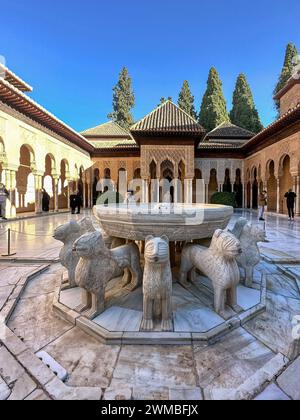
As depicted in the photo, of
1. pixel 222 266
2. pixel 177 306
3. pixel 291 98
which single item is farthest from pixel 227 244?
pixel 291 98

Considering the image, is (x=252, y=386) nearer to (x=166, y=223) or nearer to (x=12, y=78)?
(x=166, y=223)

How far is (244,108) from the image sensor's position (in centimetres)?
3003

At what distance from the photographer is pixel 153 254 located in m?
2.13

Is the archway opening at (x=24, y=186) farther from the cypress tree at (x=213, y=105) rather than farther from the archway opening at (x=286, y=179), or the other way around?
the cypress tree at (x=213, y=105)

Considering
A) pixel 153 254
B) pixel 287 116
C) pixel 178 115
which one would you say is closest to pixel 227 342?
pixel 153 254

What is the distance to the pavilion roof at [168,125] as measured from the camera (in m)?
16.2

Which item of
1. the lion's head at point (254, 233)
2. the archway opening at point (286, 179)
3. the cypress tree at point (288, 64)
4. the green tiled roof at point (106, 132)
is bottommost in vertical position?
the lion's head at point (254, 233)

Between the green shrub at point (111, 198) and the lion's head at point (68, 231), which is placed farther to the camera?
the green shrub at point (111, 198)

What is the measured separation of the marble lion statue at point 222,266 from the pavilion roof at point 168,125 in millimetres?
14737

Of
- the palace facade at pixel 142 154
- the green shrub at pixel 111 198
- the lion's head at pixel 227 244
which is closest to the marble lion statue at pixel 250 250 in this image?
the lion's head at pixel 227 244

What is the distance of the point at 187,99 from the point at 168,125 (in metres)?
24.0

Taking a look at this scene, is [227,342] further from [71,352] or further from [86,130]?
[86,130]

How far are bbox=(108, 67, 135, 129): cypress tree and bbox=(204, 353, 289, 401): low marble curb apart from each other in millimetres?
40951

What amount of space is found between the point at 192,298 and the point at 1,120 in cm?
1180
